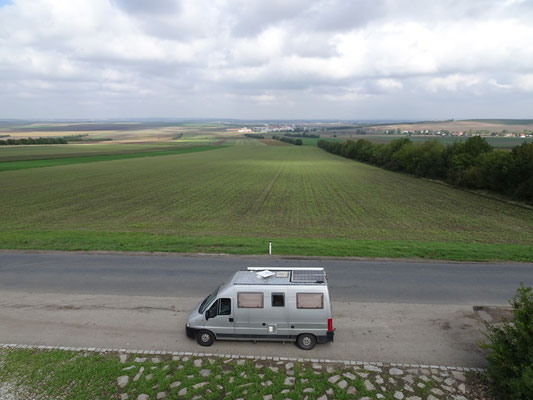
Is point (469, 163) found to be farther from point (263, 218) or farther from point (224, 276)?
point (224, 276)

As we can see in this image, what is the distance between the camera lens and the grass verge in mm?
8312

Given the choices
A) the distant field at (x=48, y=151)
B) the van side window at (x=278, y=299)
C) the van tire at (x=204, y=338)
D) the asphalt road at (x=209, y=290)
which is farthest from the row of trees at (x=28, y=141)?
the van side window at (x=278, y=299)

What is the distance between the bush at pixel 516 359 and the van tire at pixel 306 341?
468 centimetres

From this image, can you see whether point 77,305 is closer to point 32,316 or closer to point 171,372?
point 32,316

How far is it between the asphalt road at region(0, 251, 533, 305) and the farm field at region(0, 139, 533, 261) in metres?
1.44

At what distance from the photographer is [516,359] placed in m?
7.72

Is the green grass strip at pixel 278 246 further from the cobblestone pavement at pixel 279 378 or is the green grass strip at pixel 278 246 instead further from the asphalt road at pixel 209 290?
the cobblestone pavement at pixel 279 378

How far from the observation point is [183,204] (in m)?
35.9

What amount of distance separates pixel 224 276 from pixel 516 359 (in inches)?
433

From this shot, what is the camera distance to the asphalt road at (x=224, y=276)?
13719mm

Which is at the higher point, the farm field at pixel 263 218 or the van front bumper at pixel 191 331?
the van front bumper at pixel 191 331

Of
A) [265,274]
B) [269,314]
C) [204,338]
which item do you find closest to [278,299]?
[269,314]

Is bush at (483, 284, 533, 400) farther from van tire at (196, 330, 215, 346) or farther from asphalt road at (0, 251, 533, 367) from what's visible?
van tire at (196, 330, 215, 346)

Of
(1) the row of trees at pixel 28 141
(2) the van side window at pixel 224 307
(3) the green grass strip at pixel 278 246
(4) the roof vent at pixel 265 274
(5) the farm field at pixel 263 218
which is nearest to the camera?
(2) the van side window at pixel 224 307
